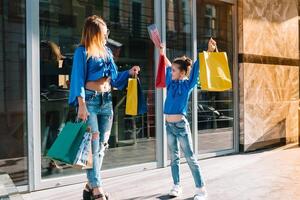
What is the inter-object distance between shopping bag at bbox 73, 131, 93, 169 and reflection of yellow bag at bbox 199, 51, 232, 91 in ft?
4.28

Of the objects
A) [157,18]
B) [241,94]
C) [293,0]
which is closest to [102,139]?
[157,18]

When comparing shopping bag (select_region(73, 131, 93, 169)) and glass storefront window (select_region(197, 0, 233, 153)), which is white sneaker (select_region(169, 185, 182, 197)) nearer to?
shopping bag (select_region(73, 131, 93, 169))

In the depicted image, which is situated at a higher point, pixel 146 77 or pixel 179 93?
pixel 146 77

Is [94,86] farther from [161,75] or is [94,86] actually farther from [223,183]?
[223,183]

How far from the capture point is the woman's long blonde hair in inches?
157

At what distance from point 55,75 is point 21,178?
1.25 metres

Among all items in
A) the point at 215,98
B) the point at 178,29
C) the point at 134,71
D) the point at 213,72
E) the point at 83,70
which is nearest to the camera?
the point at 83,70

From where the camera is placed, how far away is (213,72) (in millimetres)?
4559

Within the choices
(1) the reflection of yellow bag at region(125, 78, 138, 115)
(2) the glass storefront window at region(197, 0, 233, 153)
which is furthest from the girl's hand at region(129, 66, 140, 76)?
(2) the glass storefront window at region(197, 0, 233, 153)

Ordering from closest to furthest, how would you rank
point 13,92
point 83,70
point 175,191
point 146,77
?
point 83,70, point 175,191, point 13,92, point 146,77

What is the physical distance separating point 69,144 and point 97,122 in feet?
1.30

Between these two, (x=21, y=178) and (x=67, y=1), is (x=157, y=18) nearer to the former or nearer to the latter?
(x=67, y=1)

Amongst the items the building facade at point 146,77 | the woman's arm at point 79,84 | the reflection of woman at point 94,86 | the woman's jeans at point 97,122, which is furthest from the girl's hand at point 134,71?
the building facade at point 146,77

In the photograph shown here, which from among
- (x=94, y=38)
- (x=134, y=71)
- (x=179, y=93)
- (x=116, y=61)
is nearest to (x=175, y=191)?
(x=179, y=93)
